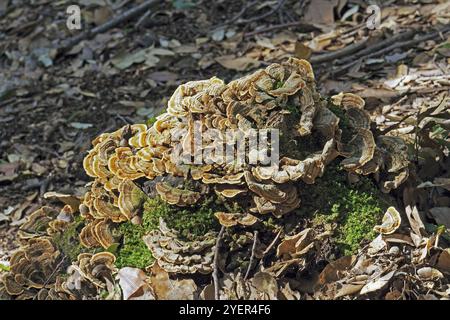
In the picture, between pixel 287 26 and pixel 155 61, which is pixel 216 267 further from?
pixel 287 26

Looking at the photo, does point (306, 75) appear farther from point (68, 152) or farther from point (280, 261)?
point (68, 152)

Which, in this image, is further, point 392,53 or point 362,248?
point 392,53

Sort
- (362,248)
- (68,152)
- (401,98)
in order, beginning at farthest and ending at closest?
(68,152), (401,98), (362,248)

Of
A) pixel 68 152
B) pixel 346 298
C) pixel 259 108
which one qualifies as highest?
pixel 259 108

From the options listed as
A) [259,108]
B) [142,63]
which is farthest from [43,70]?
[259,108]

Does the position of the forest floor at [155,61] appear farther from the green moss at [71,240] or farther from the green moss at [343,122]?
the green moss at [343,122]

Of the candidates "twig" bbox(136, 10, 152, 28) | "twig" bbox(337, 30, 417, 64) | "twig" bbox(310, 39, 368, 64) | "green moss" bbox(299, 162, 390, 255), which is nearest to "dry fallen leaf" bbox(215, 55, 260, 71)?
"twig" bbox(310, 39, 368, 64)
